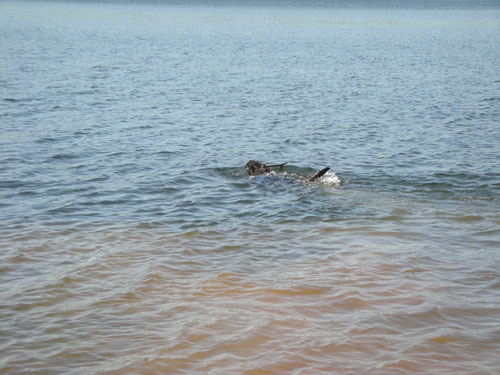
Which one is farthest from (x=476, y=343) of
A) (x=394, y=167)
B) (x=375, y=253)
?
(x=394, y=167)

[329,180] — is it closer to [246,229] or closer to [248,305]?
[246,229]

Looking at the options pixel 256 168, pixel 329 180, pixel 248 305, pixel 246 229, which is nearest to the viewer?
pixel 248 305

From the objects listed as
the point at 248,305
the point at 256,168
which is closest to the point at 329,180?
the point at 256,168

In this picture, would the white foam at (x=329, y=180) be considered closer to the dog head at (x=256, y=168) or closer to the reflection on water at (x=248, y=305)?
the dog head at (x=256, y=168)

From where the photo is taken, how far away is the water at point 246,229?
7.66 meters

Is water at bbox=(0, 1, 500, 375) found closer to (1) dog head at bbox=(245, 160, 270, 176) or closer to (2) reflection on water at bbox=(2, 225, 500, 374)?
(2) reflection on water at bbox=(2, 225, 500, 374)

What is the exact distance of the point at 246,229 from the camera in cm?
1192

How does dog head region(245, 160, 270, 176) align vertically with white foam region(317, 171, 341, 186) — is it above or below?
above

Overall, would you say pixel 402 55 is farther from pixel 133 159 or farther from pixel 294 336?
pixel 294 336

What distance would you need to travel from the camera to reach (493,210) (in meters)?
12.7

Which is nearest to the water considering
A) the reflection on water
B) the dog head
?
the reflection on water

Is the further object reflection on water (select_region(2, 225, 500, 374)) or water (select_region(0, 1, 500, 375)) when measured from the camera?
water (select_region(0, 1, 500, 375))

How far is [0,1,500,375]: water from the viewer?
7.66 m

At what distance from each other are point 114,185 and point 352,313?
8.25m
